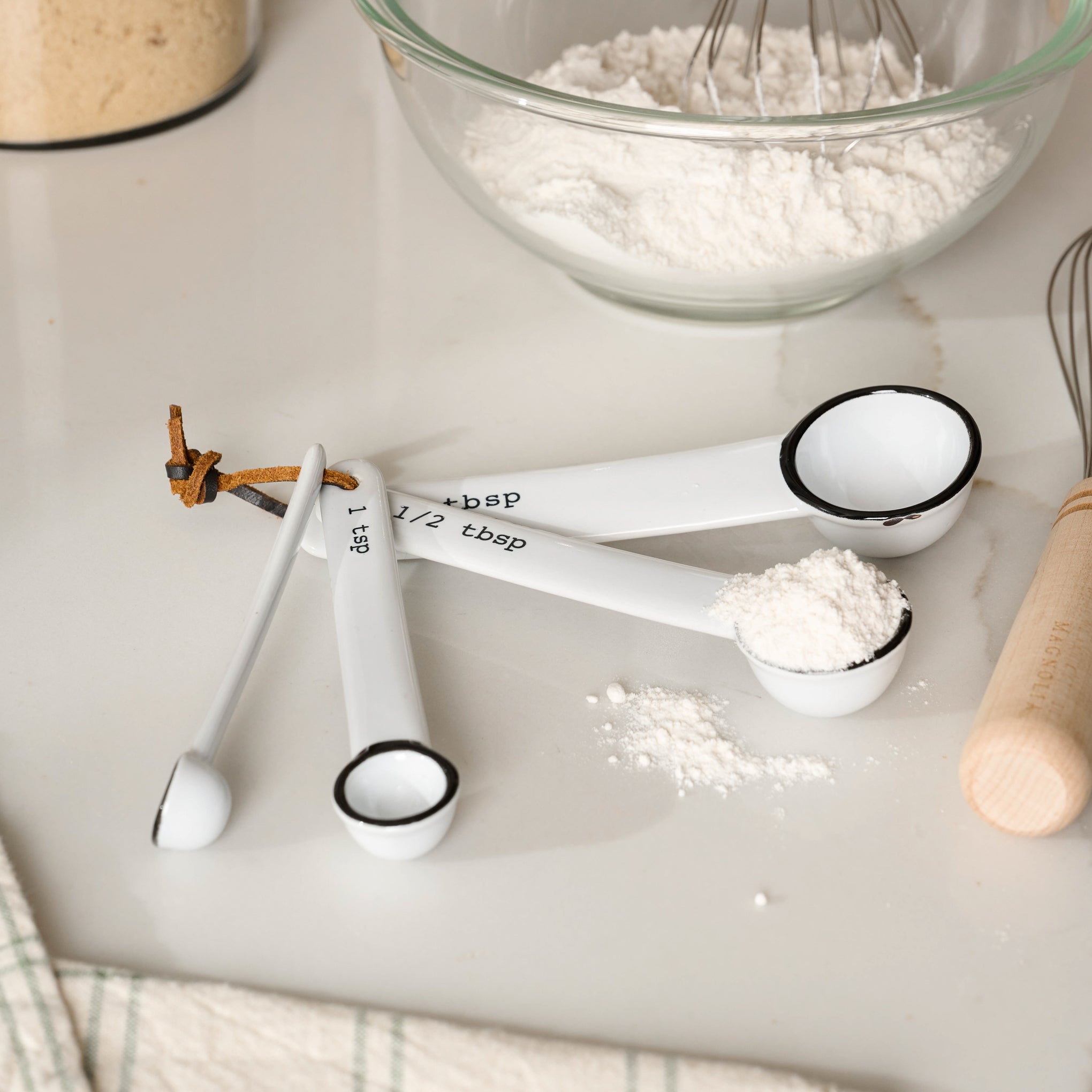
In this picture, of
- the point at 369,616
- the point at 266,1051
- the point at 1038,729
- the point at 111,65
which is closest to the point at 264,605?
the point at 369,616

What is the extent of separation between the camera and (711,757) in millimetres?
403

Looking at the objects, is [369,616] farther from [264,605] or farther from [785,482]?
[785,482]

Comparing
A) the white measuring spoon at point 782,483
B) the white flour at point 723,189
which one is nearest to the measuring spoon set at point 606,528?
the white measuring spoon at point 782,483

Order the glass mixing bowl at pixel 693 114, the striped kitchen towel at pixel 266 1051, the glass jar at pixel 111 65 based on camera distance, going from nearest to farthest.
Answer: the striped kitchen towel at pixel 266 1051, the glass mixing bowl at pixel 693 114, the glass jar at pixel 111 65

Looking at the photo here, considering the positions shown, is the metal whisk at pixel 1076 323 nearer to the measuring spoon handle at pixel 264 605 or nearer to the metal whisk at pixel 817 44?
the metal whisk at pixel 817 44

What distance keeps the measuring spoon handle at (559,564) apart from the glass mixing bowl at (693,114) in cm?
16

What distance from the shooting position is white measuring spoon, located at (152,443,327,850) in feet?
1.20

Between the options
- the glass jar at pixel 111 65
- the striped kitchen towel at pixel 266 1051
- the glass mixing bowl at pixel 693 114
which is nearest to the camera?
the striped kitchen towel at pixel 266 1051

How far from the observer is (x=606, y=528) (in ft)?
1.52

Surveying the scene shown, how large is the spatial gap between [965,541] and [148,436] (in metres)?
0.37

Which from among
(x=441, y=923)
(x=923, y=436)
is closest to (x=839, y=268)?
(x=923, y=436)

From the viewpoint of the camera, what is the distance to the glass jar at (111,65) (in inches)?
24.9

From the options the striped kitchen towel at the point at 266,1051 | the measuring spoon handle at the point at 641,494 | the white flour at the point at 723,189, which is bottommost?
the striped kitchen towel at the point at 266,1051

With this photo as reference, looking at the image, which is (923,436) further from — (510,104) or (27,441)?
(27,441)
